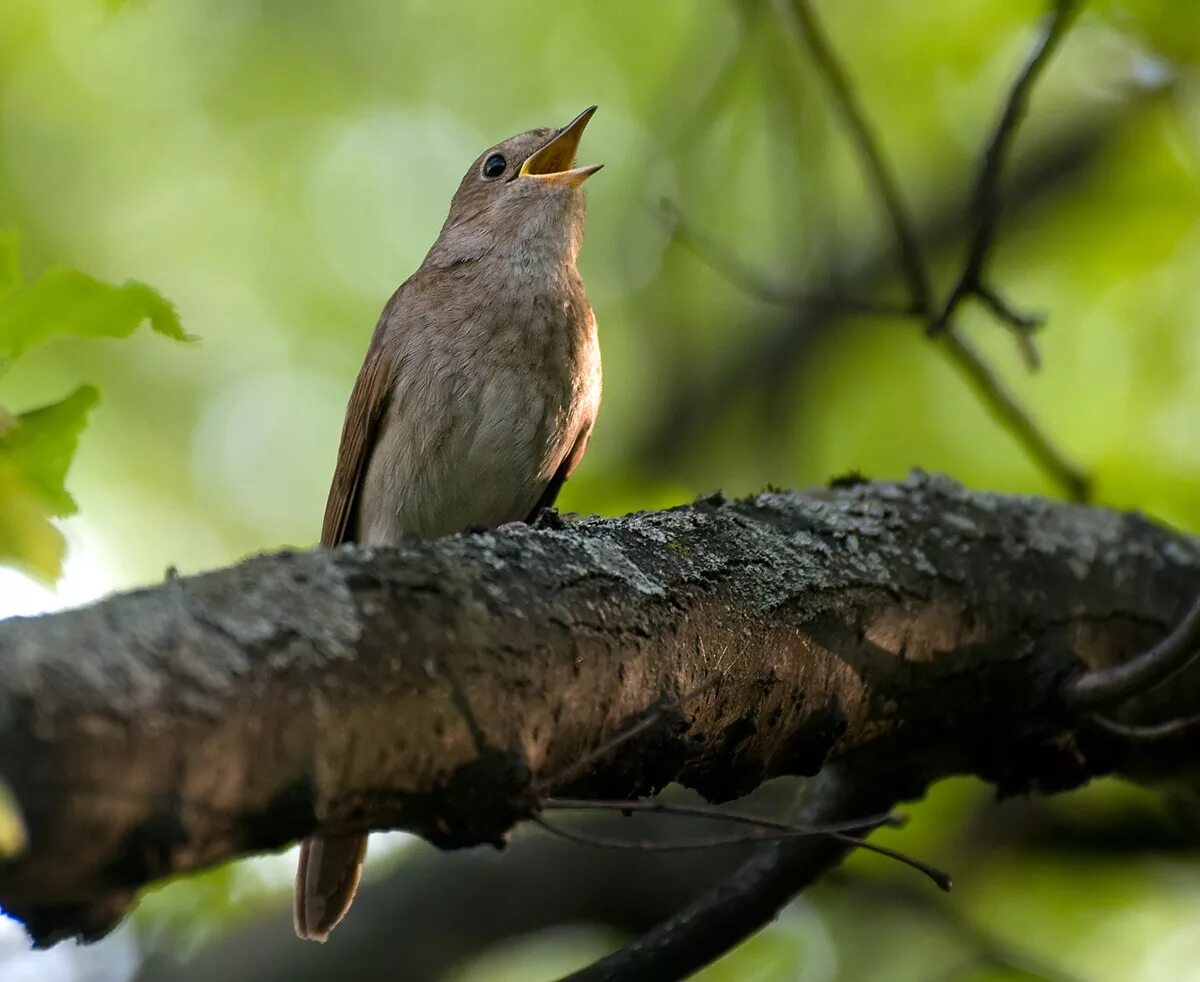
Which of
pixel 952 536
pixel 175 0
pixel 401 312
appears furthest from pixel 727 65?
pixel 175 0

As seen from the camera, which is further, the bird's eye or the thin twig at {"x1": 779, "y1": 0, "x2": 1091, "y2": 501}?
the bird's eye

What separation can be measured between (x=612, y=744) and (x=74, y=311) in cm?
124

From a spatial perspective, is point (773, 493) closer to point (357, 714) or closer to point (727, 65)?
point (357, 714)

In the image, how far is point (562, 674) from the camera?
244 cm

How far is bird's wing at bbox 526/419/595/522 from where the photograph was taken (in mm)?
5066

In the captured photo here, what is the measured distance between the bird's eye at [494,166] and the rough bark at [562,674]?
2715 millimetres

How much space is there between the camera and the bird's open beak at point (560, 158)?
5.53 meters

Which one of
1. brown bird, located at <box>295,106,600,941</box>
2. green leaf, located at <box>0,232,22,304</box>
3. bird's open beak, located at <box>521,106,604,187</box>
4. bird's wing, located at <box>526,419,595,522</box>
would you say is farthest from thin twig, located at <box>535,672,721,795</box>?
bird's open beak, located at <box>521,106,604,187</box>

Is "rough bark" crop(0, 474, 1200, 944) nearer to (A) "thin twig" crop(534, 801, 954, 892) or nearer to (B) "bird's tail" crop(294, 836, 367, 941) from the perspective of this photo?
(A) "thin twig" crop(534, 801, 954, 892)

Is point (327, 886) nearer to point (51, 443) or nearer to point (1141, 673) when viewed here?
point (51, 443)

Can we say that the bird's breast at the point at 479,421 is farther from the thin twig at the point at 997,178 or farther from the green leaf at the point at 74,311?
the green leaf at the point at 74,311

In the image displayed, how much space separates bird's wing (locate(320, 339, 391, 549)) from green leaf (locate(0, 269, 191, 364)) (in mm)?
2496

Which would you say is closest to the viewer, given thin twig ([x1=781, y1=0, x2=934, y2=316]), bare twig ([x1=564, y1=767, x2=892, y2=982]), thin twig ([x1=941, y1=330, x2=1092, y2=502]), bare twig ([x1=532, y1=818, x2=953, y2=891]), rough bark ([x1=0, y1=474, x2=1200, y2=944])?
rough bark ([x1=0, y1=474, x2=1200, y2=944])

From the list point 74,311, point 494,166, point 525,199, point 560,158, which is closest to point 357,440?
point 525,199
